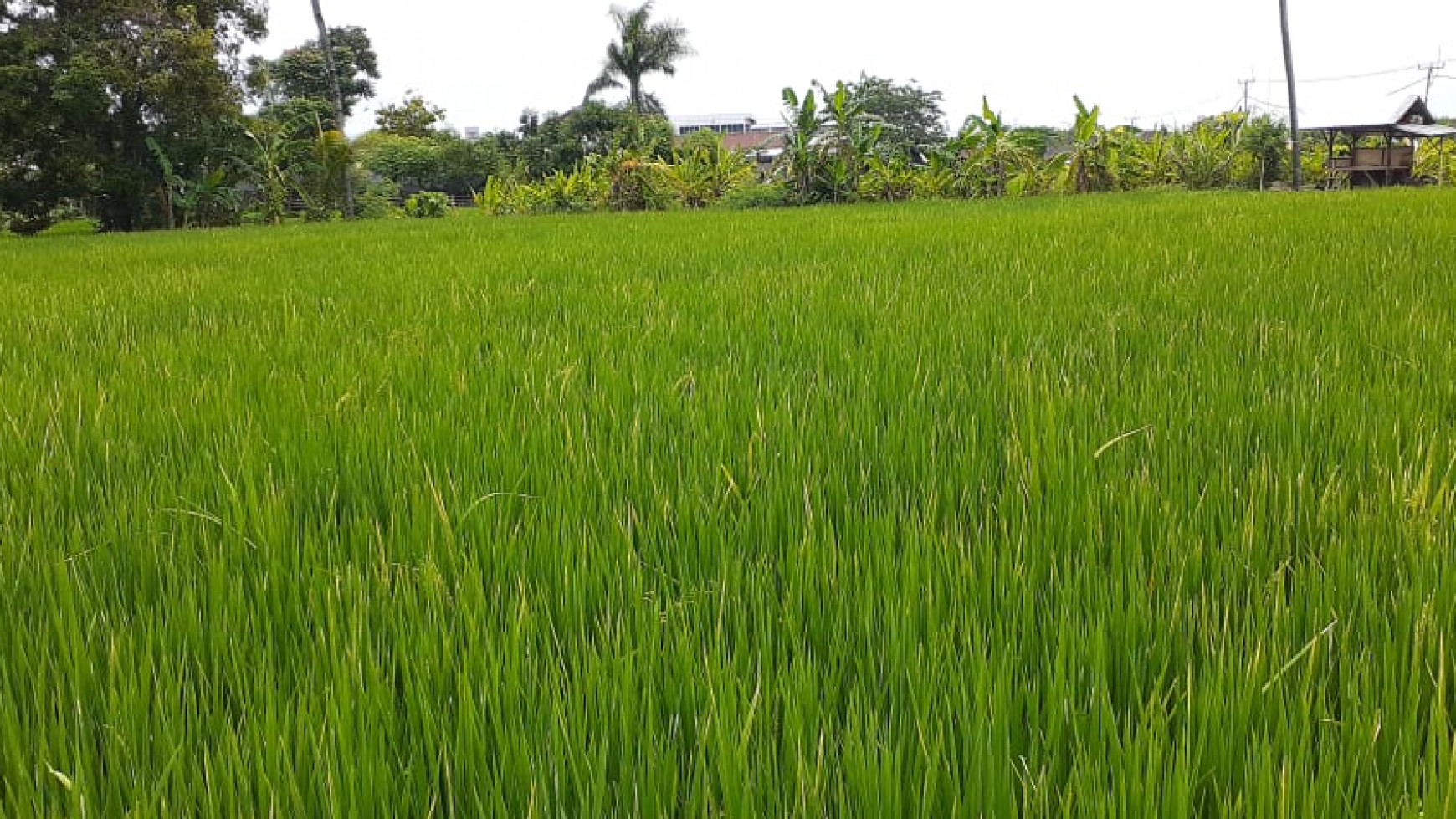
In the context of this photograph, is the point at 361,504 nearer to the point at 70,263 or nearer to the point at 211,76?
the point at 70,263

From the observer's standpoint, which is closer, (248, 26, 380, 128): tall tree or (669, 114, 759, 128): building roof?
(248, 26, 380, 128): tall tree

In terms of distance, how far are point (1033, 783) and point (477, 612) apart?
473mm

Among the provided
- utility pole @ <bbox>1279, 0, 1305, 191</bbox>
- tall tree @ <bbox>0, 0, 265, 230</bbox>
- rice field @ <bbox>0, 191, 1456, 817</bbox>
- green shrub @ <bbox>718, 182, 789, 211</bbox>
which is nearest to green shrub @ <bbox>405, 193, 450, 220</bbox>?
tall tree @ <bbox>0, 0, 265, 230</bbox>

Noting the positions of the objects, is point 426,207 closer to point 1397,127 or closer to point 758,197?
point 758,197

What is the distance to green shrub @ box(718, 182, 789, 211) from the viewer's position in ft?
47.1

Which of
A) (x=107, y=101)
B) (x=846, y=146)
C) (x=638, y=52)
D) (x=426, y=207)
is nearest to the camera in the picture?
(x=107, y=101)

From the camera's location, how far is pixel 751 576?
81cm

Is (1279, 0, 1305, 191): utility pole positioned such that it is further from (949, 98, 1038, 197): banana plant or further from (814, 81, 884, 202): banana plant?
(814, 81, 884, 202): banana plant

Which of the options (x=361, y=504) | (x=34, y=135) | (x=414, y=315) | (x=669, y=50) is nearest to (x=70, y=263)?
(x=414, y=315)

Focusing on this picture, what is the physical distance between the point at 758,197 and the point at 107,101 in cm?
1031

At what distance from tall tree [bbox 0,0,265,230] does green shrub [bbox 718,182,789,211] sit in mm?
8755

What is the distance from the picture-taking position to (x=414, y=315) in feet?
9.27

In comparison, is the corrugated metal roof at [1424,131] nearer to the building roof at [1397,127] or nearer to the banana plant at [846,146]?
the building roof at [1397,127]

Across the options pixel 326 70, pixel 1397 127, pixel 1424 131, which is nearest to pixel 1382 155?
pixel 1397 127
